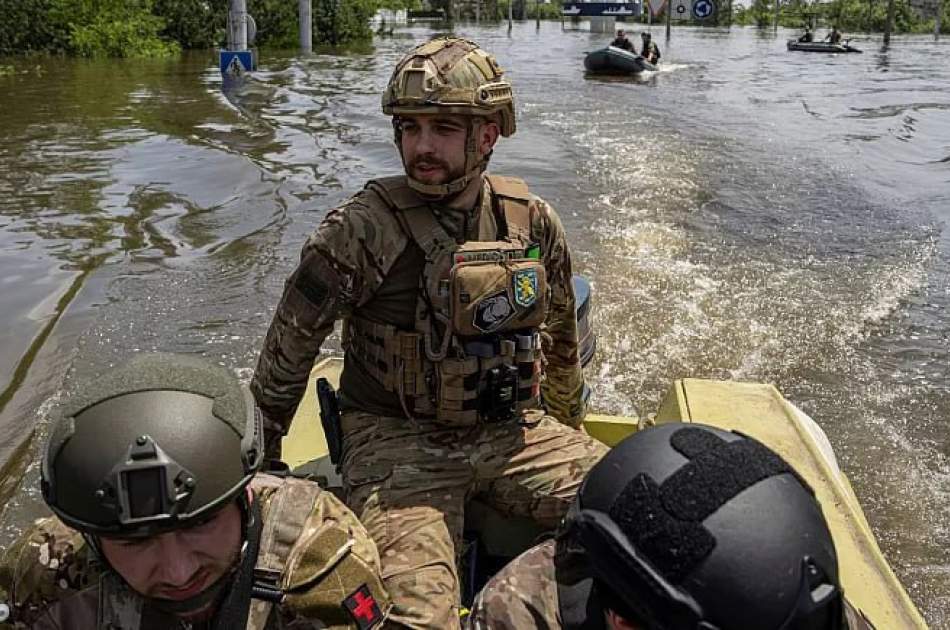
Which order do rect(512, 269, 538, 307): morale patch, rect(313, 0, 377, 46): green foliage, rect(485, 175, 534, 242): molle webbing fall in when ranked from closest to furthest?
rect(512, 269, 538, 307): morale patch
rect(485, 175, 534, 242): molle webbing
rect(313, 0, 377, 46): green foliage

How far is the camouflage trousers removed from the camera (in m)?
2.58

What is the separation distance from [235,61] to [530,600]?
16.4m

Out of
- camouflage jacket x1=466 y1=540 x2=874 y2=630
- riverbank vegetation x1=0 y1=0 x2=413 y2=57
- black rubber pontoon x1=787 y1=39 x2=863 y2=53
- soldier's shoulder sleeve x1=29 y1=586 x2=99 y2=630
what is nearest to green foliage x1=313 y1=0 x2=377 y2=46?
riverbank vegetation x1=0 y1=0 x2=413 y2=57

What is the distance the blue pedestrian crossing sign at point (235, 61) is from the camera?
16.5 metres

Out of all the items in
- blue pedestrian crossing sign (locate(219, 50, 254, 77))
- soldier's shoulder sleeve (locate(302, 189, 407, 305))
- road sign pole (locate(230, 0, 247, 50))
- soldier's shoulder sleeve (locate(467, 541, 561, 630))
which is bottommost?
soldier's shoulder sleeve (locate(467, 541, 561, 630))

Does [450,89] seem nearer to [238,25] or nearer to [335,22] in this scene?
[238,25]

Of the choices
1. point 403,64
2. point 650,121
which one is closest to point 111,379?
point 403,64

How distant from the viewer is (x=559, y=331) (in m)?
3.45

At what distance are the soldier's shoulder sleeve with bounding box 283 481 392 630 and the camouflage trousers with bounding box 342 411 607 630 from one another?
1.24 feet

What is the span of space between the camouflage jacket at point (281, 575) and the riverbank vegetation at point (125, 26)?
2740 cm

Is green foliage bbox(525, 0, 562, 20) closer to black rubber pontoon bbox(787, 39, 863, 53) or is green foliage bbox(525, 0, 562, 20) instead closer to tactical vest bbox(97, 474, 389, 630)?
black rubber pontoon bbox(787, 39, 863, 53)

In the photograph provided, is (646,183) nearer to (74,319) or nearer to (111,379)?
(74,319)

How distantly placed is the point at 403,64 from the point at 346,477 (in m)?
1.43

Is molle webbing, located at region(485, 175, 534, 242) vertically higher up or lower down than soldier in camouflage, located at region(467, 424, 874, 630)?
higher up
